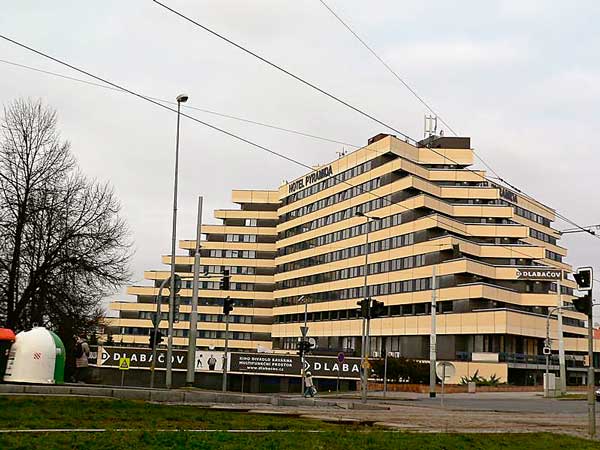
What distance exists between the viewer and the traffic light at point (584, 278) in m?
17.7

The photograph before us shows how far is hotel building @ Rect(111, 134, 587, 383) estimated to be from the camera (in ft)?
244

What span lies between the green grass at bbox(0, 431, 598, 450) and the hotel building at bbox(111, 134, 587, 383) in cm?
4152

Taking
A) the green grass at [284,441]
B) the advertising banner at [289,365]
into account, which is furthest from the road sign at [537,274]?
the green grass at [284,441]

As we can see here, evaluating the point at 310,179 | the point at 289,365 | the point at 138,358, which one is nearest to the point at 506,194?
the point at 310,179

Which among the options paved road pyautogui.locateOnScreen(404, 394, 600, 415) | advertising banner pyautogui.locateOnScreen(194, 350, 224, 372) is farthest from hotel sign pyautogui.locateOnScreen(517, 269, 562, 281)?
paved road pyautogui.locateOnScreen(404, 394, 600, 415)

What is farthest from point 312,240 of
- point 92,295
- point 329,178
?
point 92,295

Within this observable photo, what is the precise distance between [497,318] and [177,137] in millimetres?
44995

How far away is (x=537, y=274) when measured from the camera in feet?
249

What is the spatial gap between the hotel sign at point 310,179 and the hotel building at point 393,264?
0.27m

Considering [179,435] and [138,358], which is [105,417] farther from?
[138,358]

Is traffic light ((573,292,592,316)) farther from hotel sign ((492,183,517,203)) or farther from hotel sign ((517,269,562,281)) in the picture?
hotel sign ((492,183,517,203))

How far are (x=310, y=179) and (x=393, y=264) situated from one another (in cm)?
2506

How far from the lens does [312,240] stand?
102938mm

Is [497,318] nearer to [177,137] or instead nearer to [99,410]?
[177,137]
